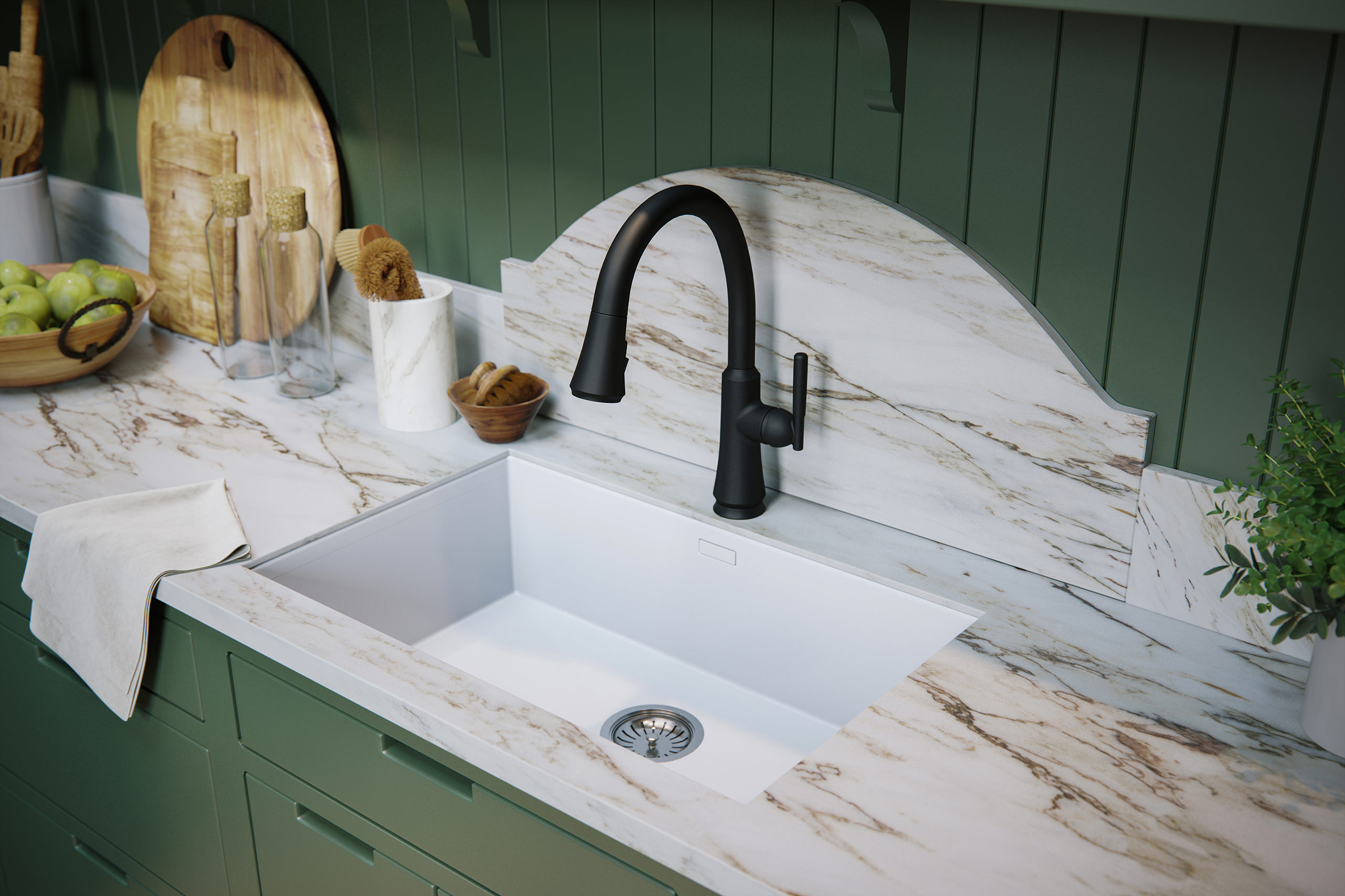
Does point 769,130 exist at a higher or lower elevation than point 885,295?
higher

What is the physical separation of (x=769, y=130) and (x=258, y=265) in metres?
0.96

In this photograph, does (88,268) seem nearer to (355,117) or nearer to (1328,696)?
(355,117)

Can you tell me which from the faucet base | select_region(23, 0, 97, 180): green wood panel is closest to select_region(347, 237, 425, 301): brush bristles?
the faucet base

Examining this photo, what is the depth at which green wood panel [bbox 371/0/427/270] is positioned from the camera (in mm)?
1703

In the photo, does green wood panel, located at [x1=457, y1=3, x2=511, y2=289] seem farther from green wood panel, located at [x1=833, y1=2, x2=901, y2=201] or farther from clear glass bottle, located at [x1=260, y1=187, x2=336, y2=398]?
green wood panel, located at [x1=833, y1=2, x2=901, y2=201]

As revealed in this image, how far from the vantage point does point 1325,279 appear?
1030 millimetres

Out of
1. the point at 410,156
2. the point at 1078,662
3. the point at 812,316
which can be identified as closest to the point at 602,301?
the point at 812,316

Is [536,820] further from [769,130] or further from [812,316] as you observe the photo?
[769,130]

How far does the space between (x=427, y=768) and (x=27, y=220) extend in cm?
159

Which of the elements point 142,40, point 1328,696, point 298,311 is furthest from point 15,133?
point 1328,696

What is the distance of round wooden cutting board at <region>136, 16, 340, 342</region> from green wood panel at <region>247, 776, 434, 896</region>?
3.01ft

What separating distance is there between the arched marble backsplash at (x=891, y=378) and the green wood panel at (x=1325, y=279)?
0.51ft

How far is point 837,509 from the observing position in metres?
1.43

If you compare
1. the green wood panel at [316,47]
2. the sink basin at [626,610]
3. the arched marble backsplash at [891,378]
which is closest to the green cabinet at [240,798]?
the sink basin at [626,610]
